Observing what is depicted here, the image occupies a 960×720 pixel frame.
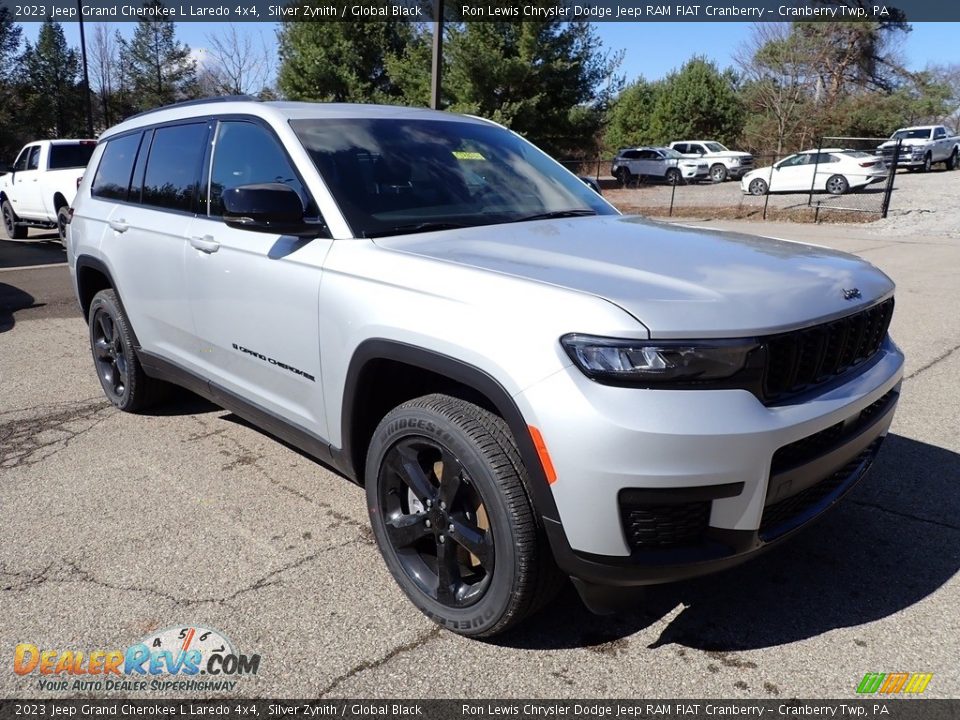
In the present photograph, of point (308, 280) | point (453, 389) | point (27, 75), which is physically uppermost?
point (27, 75)

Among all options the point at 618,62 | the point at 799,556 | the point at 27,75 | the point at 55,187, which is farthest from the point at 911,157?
the point at 27,75

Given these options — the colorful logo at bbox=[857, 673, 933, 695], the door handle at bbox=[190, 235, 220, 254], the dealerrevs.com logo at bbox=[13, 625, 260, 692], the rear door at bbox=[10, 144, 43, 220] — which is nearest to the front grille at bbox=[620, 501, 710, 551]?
the colorful logo at bbox=[857, 673, 933, 695]

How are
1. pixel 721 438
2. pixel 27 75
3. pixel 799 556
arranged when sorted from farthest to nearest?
pixel 27 75 → pixel 799 556 → pixel 721 438

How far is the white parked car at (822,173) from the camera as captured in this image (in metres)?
23.5

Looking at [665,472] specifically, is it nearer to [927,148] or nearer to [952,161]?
[927,148]

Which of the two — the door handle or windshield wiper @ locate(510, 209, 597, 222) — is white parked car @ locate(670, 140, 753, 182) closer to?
windshield wiper @ locate(510, 209, 597, 222)

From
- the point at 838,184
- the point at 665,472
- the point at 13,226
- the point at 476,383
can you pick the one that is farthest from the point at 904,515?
the point at 838,184

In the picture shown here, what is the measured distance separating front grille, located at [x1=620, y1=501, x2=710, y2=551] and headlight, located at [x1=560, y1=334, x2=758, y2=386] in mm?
365

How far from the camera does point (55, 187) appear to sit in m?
13.8

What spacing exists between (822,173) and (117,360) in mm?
24369

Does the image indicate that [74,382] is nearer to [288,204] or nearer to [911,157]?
[288,204]

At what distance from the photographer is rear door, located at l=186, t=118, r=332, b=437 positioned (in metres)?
3.09

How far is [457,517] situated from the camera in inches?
103

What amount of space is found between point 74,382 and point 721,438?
16.9 ft
